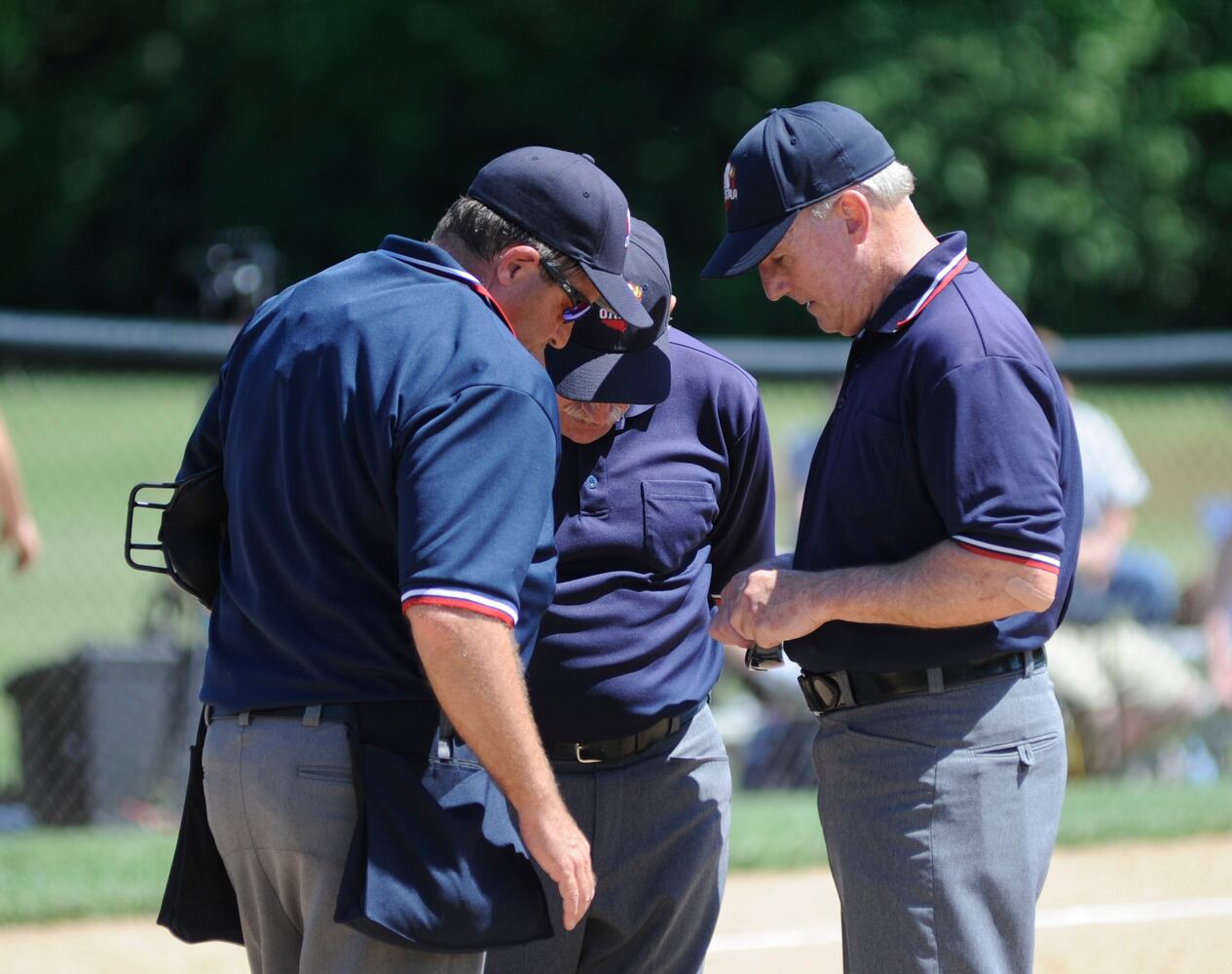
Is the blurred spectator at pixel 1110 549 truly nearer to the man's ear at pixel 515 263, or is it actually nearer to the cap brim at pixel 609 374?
the cap brim at pixel 609 374

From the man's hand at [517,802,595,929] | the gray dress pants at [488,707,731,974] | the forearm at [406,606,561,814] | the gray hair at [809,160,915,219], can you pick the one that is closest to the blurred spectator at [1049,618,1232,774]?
the gray dress pants at [488,707,731,974]

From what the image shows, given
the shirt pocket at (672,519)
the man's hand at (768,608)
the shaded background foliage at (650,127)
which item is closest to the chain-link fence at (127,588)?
the shirt pocket at (672,519)

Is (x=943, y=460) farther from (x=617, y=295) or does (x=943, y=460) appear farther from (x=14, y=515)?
(x=14, y=515)

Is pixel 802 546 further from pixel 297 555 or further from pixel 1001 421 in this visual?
pixel 297 555

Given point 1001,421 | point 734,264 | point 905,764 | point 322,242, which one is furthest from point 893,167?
point 322,242

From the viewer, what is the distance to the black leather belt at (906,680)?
279cm

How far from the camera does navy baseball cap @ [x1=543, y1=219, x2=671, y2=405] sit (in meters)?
3.04

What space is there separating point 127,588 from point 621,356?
843 centimetres

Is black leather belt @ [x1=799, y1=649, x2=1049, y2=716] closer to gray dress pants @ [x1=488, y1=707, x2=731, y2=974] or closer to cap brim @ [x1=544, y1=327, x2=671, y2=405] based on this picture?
gray dress pants @ [x1=488, y1=707, x2=731, y2=974]

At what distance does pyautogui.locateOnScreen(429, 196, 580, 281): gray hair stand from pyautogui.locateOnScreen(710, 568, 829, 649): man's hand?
2.38 ft

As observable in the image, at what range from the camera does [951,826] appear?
274 cm

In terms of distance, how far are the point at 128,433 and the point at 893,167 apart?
387 inches

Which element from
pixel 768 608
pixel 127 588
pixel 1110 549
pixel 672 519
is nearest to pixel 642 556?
pixel 672 519

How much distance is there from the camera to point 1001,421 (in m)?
2.60
